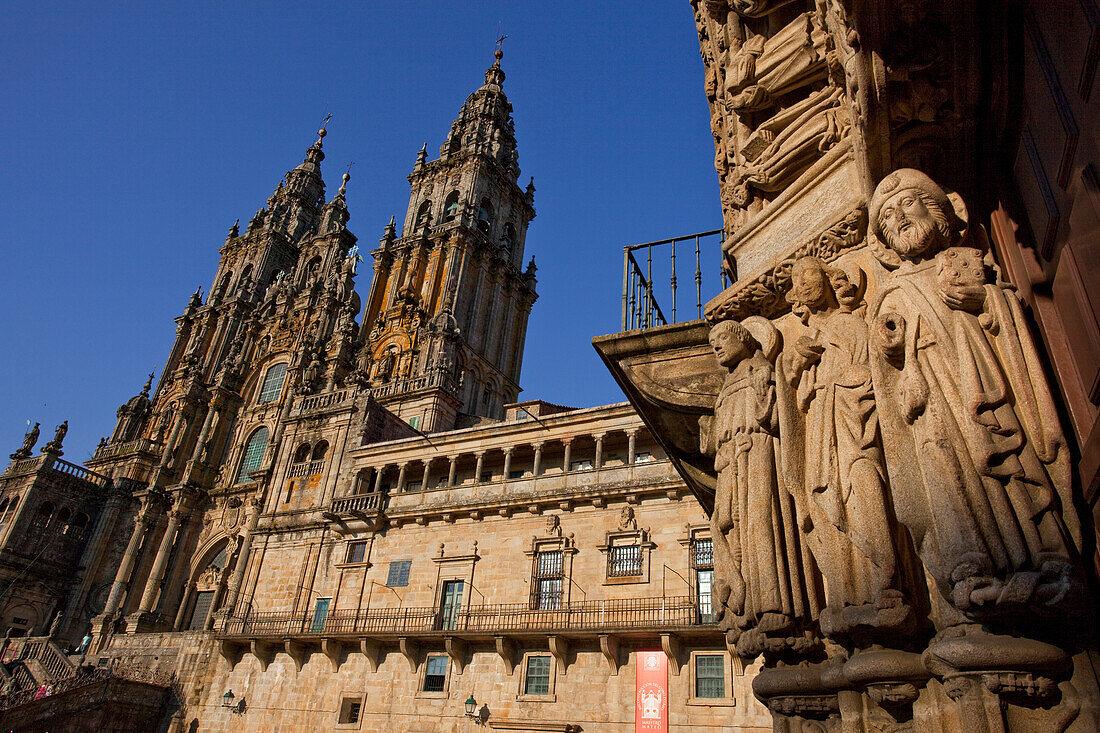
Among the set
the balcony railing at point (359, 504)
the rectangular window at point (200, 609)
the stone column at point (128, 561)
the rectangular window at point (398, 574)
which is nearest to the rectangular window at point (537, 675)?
the rectangular window at point (398, 574)

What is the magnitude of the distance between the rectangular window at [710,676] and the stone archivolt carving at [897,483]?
572 inches

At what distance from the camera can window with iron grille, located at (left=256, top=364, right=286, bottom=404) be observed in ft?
149

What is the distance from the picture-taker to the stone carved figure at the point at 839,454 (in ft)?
11.4

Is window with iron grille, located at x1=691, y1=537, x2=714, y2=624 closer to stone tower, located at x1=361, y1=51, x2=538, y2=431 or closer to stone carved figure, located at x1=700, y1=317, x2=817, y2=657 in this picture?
stone carved figure, located at x1=700, y1=317, x2=817, y2=657

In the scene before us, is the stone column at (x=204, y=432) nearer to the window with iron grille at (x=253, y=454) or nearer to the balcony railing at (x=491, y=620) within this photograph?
the window with iron grille at (x=253, y=454)

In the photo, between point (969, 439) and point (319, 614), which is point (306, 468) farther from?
point (969, 439)

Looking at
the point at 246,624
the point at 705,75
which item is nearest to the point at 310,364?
the point at 246,624

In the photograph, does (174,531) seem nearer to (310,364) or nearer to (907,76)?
(310,364)

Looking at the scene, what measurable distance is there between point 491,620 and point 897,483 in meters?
19.3

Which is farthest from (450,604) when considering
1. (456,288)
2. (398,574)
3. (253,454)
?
(253,454)

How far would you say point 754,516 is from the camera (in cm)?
434

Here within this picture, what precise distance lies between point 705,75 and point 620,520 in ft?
51.2

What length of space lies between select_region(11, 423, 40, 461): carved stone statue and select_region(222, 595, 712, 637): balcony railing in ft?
92.4

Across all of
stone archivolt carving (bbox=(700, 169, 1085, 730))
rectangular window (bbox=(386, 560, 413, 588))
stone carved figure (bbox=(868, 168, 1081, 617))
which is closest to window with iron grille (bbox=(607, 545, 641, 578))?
rectangular window (bbox=(386, 560, 413, 588))
